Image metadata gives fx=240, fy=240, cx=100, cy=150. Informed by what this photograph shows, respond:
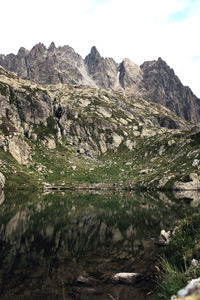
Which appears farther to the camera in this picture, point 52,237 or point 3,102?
point 3,102

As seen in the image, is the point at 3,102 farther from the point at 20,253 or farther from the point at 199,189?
the point at 20,253

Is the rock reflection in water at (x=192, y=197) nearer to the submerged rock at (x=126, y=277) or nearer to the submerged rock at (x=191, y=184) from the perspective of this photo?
the submerged rock at (x=191, y=184)

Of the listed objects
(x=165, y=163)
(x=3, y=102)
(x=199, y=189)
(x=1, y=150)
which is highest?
(x=3, y=102)

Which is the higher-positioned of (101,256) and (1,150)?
(1,150)

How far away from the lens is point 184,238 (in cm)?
2381

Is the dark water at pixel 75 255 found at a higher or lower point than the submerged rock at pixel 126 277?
lower

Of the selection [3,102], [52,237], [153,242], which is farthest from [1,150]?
[153,242]

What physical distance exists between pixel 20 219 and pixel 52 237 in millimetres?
15205

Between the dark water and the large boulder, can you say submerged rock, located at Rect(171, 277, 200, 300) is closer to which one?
the dark water

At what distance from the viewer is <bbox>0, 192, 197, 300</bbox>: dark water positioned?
1918 centimetres

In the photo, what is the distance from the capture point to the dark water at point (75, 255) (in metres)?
19.2

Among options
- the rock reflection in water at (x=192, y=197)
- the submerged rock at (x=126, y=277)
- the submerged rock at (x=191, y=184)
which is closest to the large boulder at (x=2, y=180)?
the rock reflection in water at (x=192, y=197)

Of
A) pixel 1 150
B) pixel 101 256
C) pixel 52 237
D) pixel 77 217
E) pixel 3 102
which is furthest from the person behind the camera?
pixel 3 102

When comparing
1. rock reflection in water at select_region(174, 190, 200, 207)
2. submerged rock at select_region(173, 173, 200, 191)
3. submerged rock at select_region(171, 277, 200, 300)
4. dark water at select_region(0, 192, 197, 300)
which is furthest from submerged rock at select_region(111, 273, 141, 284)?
submerged rock at select_region(173, 173, 200, 191)
